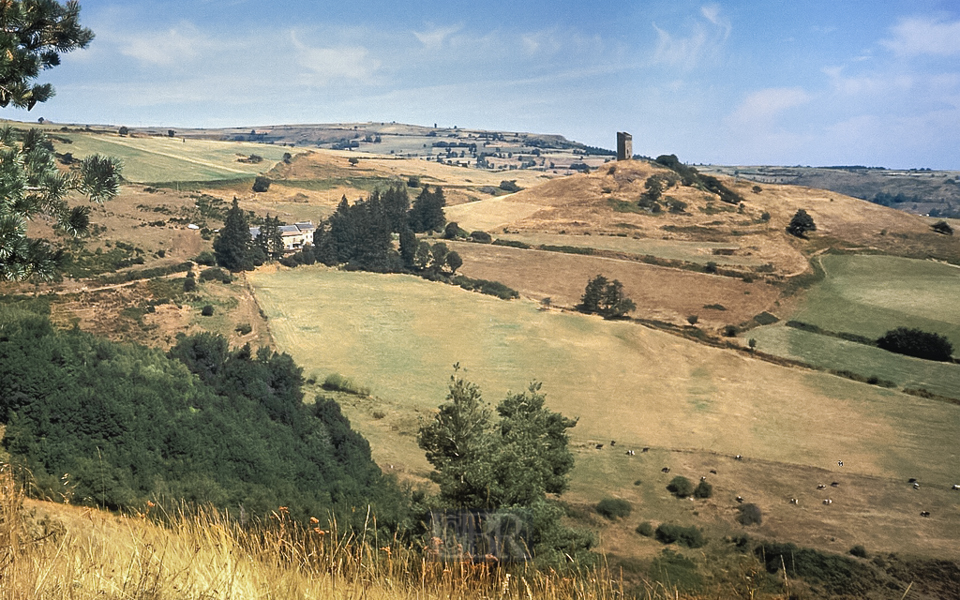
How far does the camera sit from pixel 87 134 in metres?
136

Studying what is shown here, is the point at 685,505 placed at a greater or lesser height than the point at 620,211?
lesser

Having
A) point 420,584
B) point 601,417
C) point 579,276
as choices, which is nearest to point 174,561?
point 420,584

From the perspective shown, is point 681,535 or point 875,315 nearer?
point 681,535

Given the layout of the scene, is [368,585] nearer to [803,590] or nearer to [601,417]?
[803,590]

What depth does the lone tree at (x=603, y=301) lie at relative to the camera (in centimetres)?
6844

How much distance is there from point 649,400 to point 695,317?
22.7 m

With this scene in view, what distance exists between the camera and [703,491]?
32406mm

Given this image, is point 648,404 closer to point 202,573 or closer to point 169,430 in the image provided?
point 169,430

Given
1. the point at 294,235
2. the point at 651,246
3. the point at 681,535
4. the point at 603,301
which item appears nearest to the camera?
the point at 681,535

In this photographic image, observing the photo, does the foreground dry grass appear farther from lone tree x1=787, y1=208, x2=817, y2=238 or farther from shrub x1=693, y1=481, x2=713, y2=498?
lone tree x1=787, y1=208, x2=817, y2=238

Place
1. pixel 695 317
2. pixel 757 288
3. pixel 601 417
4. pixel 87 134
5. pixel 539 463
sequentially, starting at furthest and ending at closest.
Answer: pixel 87 134
pixel 757 288
pixel 695 317
pixel 601 417
pixel 539 463

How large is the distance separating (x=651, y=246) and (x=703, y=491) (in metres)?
60.2

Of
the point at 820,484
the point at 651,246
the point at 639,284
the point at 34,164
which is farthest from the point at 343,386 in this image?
the point at 651,246

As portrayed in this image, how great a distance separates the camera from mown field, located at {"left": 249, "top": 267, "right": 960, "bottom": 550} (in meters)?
32.7
